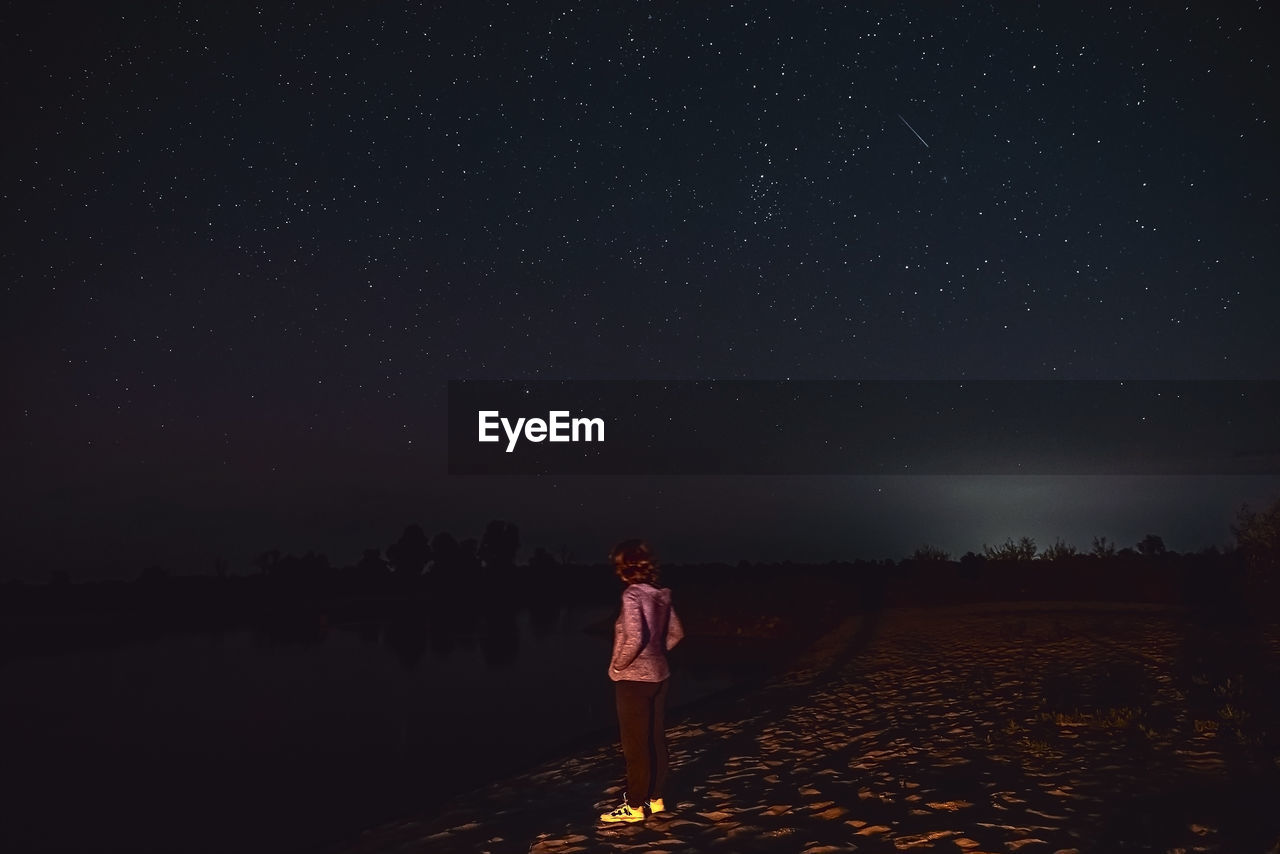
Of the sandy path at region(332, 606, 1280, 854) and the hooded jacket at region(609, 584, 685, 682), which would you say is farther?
the hooded jacket at region(609, 584, 685, 682)

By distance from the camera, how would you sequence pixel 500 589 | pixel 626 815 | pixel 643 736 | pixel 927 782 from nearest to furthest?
pixel 643 736, pixel 626 815, pixel 927 782, pixel 500 589

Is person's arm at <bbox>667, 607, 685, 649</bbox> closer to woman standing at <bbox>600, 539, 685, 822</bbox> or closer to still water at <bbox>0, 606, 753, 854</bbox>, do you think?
woman standing at <bbox>600, 539, 685, 822</bbox>

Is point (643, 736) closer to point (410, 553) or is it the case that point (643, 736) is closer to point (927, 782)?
point (927, 782)

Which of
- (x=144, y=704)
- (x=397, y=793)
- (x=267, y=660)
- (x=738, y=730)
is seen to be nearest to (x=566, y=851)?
(x=738, y=730)

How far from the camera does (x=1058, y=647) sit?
57.2 feet

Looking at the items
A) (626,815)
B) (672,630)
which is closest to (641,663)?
(672,630)

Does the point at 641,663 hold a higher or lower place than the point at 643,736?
higher

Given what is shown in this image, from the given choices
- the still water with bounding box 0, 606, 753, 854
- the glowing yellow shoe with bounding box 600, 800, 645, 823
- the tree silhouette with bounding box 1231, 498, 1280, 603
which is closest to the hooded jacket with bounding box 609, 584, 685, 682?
the glowing yellow shoe with bounding box 600, 800, 645, 823

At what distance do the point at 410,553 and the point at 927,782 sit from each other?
106 meters

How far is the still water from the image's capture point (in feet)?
40.2

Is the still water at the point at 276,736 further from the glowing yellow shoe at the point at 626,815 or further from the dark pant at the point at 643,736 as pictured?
the dark pant at the point at 643,736

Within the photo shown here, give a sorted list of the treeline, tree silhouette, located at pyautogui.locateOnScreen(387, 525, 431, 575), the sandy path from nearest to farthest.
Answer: the sandy path < the treeline < tree silhouette, located at pyautogui.locateOnScreen(387, 525, 431, 575)

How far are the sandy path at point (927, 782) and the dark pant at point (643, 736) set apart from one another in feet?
1.07

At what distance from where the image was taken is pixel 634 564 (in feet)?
23.9
